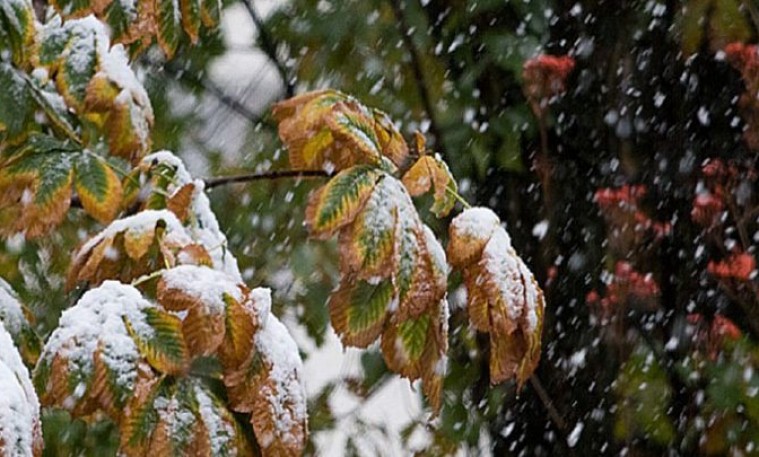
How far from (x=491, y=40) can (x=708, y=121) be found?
547 mm

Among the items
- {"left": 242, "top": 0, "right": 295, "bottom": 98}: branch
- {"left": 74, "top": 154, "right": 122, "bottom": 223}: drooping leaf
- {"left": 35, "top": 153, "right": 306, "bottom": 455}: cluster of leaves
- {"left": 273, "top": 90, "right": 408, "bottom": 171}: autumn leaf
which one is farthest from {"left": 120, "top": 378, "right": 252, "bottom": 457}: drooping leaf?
{"left": 242, "top": 0, "right": 295, "bottom": 98}: branch

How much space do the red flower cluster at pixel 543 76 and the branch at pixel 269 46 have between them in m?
0.61

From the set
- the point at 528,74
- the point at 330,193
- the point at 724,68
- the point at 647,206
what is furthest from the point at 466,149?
the point at 330,193

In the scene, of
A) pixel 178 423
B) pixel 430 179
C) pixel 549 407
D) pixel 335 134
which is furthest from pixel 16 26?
pixel 549 407

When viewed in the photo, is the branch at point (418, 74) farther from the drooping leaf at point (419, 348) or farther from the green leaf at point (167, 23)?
the drooping leaf at point (419, 348)

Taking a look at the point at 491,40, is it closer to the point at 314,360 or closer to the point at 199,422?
the point at 314,360

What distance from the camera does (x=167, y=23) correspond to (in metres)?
1.56

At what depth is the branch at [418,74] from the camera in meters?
2.69

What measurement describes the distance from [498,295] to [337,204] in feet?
0.59

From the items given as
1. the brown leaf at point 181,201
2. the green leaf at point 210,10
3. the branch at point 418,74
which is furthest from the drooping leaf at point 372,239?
the branch at point 418,74

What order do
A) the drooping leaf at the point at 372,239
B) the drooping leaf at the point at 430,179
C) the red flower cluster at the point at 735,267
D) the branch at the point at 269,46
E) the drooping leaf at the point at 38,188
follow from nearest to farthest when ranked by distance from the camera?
the drooping leaf at the point at 372,239, the drooping leaf at the point at 430,179, the drooping leaf at the point at 38,188, the red flower cluster at the point at 735,267, the branch at the point at 269,46

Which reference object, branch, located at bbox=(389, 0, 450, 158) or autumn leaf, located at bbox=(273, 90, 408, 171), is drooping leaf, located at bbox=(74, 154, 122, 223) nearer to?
autumn leaf, located at bbox=(273, 90, 408, 171)

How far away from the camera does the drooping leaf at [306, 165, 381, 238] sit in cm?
119

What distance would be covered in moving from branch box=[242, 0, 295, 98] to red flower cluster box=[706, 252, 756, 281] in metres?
1.07
